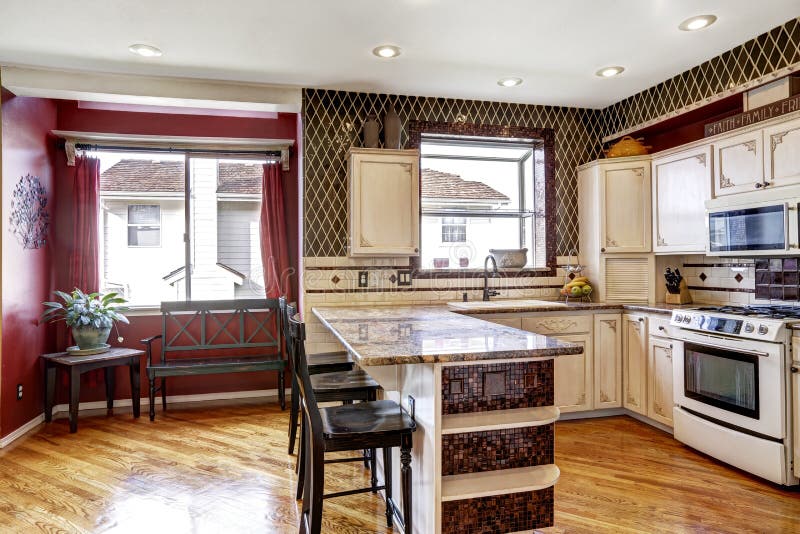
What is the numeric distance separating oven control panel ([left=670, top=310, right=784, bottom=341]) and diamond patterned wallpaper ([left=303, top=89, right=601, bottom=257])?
1366 millimetres

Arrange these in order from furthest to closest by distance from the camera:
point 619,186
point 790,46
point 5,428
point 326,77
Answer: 1. point 619,186
2. point 326,77
3. point 5,428
4. point 790,46

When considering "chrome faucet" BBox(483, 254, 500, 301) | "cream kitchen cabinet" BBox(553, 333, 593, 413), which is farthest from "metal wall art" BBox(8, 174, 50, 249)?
"cream kitchen cabinet" BBox(553, 333, 593, 413)

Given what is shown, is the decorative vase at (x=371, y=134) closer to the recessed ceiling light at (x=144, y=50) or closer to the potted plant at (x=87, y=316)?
the recessed ceiling light at (x=144, y=50)

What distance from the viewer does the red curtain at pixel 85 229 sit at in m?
4.18

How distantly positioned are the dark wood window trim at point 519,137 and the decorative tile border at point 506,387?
218 centimetres

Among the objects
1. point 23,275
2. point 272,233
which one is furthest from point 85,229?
point 272,233

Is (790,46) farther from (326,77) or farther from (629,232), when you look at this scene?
(326,77)

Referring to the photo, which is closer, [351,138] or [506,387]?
[506,387]

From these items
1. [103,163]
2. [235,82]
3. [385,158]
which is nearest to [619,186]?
[385,158]

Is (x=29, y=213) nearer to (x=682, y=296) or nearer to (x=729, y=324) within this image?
(x=729, y=324)

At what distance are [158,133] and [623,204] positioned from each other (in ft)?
13.5

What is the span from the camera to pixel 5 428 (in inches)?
133

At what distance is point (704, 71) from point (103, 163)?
498cm

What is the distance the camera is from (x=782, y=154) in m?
2.88
